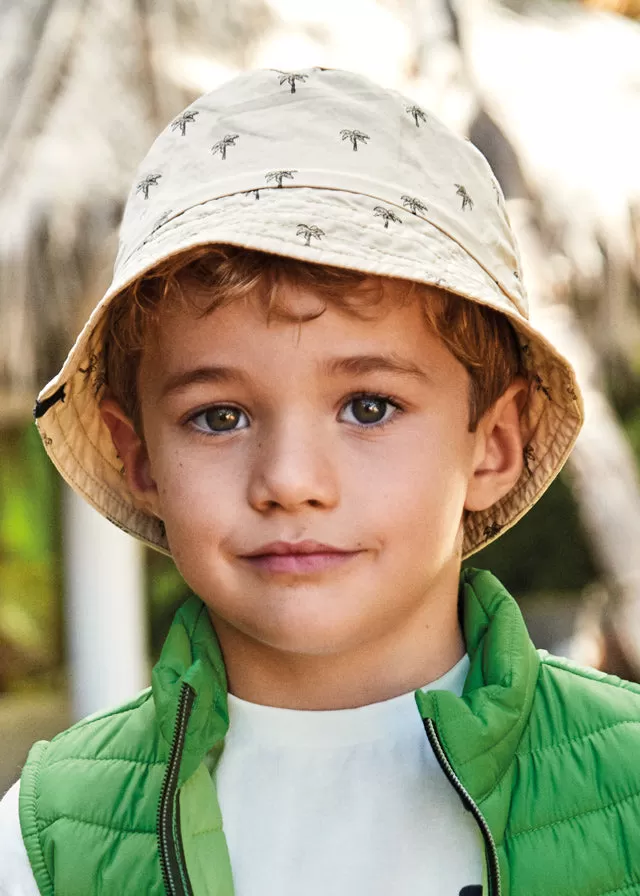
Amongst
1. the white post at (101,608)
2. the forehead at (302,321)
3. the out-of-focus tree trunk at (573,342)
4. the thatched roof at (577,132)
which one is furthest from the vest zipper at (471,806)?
the white post at (101,608)

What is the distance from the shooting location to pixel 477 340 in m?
1.45

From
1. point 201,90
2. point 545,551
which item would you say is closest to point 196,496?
point 201,90

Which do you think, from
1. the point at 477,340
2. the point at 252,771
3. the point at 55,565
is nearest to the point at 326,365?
the point at 477,340

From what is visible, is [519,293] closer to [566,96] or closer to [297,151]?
[297,151]

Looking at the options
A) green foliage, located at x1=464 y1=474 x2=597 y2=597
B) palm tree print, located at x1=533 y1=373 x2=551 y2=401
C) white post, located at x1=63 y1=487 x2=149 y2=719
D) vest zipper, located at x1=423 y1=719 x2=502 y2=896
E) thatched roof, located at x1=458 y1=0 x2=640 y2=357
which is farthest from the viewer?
green foliage, located at x1=464 y1=474 x2=597 y2=597

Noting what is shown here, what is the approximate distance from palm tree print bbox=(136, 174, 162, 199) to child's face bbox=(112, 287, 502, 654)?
0.54ft

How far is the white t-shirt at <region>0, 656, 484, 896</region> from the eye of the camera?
52.1 inches

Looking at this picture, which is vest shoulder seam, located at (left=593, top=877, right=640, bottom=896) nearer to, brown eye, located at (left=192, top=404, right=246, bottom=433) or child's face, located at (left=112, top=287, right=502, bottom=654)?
child's face, located at (left=112, top=287, right=502, bottom=654)

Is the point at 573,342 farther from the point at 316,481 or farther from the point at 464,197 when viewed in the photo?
the point at 316,481

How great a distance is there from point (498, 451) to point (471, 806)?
0.49 metres

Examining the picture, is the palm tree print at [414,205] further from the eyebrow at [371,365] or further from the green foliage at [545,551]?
the green foliage at [545,551]

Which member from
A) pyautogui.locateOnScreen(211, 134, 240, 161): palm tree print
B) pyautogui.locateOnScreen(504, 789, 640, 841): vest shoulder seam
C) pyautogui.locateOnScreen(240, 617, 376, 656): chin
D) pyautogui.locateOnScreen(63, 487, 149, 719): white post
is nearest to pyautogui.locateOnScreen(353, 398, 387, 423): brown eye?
pyautogui.locateOnScreen(240, 617, 376, 656): chin

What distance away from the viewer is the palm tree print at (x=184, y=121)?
144cm

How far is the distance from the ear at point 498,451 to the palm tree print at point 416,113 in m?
0.36
